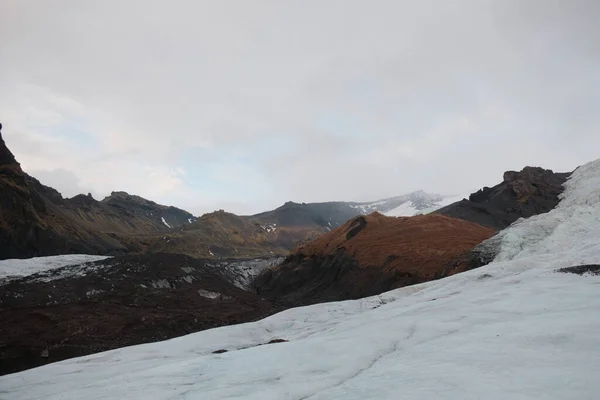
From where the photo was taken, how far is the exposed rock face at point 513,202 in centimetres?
6744

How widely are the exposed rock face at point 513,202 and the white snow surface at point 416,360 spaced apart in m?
54.2

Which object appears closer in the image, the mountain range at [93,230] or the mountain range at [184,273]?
the mountain range at [184,273]

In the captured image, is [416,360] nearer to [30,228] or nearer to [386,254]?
[386,254]

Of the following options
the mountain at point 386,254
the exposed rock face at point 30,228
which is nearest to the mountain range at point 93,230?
the exposed rock face at point 30,228

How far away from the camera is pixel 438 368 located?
274 inches

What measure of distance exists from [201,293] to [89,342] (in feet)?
59.2

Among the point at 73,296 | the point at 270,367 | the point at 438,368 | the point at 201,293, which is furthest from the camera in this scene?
the point at 201,293

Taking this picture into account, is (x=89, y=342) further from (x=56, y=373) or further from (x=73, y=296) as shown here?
(x=73, y=296)

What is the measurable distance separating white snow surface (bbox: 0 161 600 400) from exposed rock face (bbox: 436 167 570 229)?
5416 centimetres

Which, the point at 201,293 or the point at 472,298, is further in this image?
the point at 201,293

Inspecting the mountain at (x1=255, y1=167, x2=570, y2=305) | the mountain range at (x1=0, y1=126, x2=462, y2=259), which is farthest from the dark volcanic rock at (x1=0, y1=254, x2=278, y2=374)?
the mountain range at (x1=0, y1=126, x2=462, y2=259)

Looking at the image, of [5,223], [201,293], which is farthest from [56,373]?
[5,223]

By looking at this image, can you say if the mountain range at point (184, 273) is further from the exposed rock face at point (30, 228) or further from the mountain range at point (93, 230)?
the mountain range at point (93, 230)

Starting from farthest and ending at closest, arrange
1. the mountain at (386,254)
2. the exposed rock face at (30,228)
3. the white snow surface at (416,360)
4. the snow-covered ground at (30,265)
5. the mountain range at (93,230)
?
the mountain range at (93,230), the exposed rock face at (30,228), the snow-covered ground at (30,265), the mountain at (386,254), the white snow surface at (416,360)
